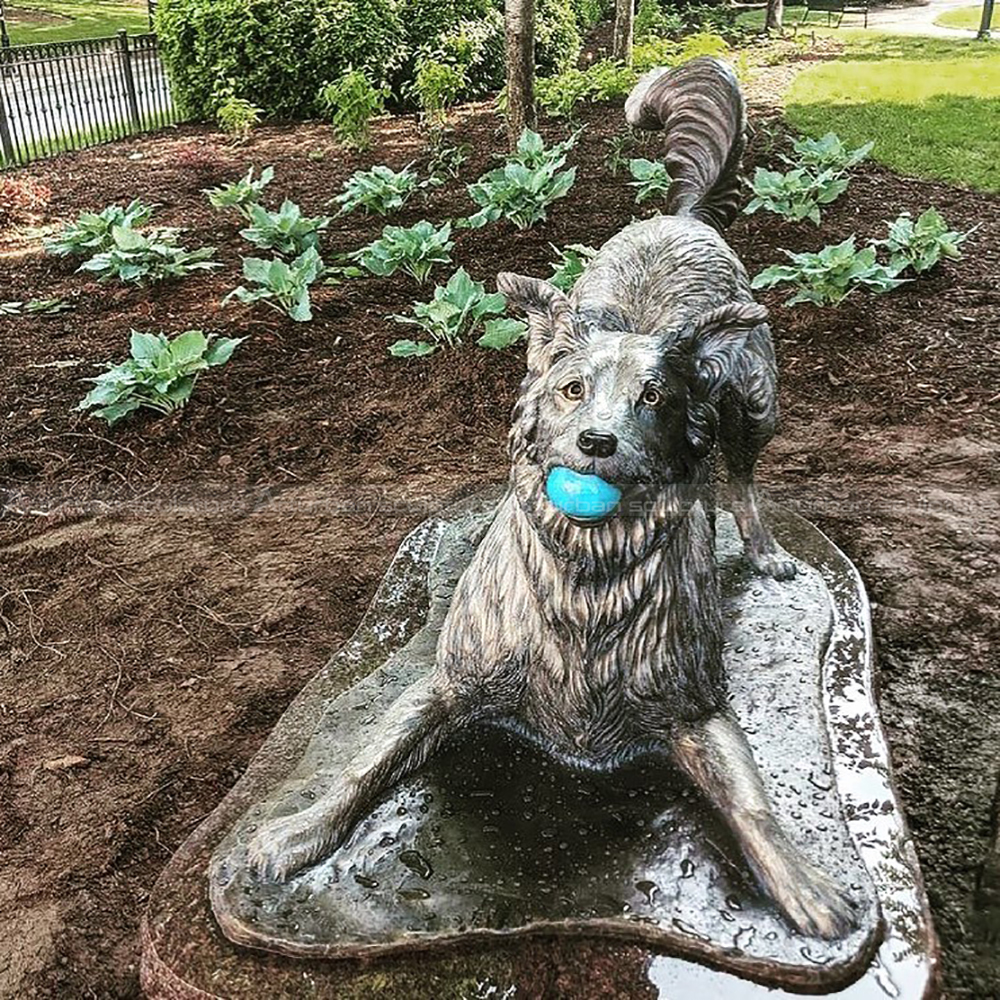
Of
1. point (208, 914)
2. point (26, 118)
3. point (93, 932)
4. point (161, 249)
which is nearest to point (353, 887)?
point (208, 914)

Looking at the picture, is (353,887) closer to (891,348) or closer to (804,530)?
(804,530)

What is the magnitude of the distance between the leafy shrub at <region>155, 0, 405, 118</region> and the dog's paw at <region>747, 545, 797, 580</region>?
1119 centimetres

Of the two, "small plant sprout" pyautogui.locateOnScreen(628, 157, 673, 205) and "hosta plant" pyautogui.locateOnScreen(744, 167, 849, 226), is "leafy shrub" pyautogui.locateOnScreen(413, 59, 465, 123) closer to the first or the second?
"small plant sprout" pyautogui.locateOnScreen(628, 157, 673, 205)

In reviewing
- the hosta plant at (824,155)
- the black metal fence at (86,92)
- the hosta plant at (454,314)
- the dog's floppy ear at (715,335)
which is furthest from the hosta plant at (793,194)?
the black metal fence at (86,92)

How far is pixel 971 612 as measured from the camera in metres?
4.39

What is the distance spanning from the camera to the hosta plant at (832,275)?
6.84 m

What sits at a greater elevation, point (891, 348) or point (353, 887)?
point (353, 887)

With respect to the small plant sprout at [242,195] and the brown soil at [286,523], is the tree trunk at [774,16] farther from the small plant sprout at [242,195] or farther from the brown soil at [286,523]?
the small plant sprout at [242,195]

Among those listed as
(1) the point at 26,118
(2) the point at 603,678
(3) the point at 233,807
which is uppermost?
(2) the point at 603,678

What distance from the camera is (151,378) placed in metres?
6.03

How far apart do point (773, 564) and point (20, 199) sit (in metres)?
9.04

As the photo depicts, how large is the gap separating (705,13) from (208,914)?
82.5ft

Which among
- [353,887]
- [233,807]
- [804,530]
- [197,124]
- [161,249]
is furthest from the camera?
[197,124]

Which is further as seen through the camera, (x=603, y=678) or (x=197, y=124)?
(x=197, y=124)
